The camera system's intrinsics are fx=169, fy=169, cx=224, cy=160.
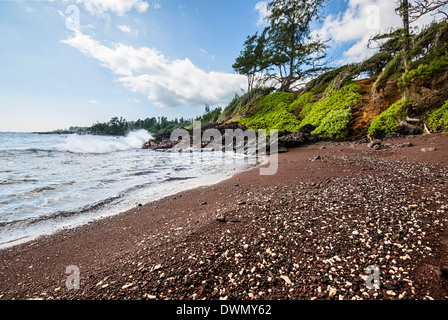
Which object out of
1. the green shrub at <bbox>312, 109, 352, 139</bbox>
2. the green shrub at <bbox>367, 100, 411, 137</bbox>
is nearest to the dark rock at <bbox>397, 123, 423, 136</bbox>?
the green shrub at <bbox>367, 100, 411, 137</bbox>

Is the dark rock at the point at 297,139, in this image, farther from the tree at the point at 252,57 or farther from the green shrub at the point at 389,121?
the tree at the point at 252,57

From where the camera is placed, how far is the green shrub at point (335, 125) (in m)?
12.6

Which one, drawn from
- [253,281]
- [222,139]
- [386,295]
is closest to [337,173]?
[386,295]

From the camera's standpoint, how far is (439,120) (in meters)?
8.87

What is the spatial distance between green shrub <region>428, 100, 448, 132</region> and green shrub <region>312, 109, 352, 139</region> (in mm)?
4029

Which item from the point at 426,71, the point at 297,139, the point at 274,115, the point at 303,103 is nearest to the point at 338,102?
the point at 426,71

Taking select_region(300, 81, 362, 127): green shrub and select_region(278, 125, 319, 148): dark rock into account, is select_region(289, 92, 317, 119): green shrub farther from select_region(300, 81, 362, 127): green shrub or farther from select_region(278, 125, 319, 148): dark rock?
select_region(278, 125, 319, 148): dark rock

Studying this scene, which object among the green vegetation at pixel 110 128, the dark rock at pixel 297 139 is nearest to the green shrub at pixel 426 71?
the dark rock at pixel 297 139

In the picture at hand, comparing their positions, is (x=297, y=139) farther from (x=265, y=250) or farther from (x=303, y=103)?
(x=265, y=250)

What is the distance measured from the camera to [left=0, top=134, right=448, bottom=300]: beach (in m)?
1.88

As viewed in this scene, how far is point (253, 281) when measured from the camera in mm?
1967

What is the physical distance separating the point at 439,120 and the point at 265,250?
12.9 meters
